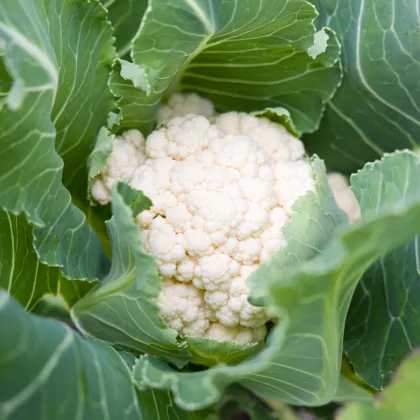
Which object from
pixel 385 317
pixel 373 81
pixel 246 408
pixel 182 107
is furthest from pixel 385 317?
pixel 182 107

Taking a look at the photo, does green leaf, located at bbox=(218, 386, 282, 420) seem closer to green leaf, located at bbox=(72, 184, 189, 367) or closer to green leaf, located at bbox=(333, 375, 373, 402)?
green leaf, located at bbox=(333, 375, 373, 402)

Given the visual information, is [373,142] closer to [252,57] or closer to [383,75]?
[383,75]

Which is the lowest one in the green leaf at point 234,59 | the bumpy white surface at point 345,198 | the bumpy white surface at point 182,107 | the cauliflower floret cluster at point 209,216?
the bumpy white surface at point 345,198

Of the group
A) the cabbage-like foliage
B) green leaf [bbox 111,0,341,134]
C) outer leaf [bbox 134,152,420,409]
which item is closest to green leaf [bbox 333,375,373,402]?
the cabbage-like foliage

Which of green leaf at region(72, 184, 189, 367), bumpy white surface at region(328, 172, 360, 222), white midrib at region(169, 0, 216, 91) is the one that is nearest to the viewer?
green leaf at region(72, 184, 189, 367)

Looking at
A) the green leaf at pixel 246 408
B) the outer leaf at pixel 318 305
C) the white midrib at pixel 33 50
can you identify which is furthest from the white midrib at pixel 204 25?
the green leaf at pixel 246 408

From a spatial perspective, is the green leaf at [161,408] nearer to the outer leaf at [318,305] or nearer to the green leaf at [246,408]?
the outer leaf at [318,305]
